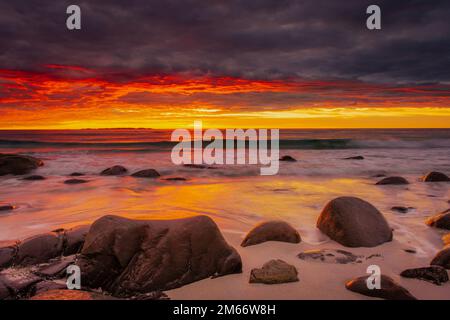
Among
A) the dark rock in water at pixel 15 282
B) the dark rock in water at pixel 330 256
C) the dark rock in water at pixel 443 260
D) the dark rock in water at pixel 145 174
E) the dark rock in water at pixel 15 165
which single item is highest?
the dark rock in water at pixel 15 165

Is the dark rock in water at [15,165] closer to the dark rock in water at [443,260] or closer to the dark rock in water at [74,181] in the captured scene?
the dark rock in water at [74,181]

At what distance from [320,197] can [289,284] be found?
6.12 meters

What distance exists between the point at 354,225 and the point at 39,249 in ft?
16.2

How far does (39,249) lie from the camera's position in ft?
16.1

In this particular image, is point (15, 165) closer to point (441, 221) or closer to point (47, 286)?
point (47, 286)

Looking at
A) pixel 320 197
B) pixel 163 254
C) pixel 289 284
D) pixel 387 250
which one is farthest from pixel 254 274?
pixel 320 197

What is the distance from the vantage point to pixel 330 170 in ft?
54.4

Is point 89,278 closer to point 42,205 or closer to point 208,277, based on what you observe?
point 208,277

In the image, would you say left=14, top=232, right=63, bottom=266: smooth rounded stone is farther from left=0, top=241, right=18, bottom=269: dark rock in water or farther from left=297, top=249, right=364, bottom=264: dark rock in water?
left=297, top=249, right=364, bottom=264: dark rock in water

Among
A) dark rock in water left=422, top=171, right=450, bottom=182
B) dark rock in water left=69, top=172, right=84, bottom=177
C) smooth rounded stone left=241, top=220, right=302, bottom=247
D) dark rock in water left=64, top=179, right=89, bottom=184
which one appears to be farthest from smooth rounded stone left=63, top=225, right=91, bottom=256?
dark rock in water left=422, top=171, right=450, bottom=182

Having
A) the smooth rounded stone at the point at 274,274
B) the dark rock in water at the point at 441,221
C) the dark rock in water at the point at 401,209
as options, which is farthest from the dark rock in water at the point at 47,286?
the dark rock in water at the point at 401,209

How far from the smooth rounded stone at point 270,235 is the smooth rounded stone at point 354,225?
2.28 ft

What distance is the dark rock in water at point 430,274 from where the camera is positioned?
13.5 ft

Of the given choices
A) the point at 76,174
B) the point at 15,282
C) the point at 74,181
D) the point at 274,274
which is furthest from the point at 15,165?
the point at 274,274
